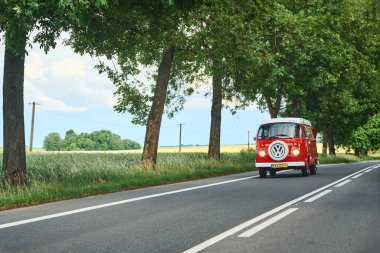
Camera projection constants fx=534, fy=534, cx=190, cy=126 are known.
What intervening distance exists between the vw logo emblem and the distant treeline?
350 ft

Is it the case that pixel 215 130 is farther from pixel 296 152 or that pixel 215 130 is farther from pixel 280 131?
pixel 296 152

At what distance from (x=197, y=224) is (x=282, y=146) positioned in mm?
13069

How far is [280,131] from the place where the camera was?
21266 millimetres

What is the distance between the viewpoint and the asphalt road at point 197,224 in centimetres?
665

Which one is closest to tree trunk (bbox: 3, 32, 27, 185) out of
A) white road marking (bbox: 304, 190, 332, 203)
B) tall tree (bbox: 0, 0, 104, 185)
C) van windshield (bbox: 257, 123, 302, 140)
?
tall tree (bbox: 0, 0, 104, 185)

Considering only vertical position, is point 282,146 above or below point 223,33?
below

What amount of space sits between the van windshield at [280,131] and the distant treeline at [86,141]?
10613 centimetres

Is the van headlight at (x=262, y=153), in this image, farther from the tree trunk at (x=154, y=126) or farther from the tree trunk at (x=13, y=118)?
the tree trunk at (x=13, y=118)

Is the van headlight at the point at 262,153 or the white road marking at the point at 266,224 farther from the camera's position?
the van headlight at the point at 262,153

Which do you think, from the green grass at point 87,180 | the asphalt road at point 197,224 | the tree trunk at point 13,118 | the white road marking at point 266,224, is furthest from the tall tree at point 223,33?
the white road marking at point 266,224

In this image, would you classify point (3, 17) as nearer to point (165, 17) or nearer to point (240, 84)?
point (165, 17)

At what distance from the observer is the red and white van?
20828 mm

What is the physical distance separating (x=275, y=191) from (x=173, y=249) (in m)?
8.27

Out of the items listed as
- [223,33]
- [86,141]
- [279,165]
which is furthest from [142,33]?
[86,141]
